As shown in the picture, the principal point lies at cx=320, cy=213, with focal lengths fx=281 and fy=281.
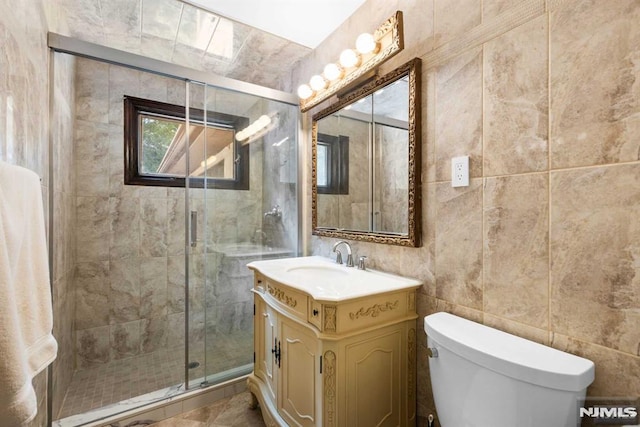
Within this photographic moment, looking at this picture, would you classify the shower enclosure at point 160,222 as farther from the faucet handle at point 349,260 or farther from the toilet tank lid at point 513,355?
the toilet tank lid at point 513,355

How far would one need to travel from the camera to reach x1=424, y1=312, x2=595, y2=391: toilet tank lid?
68 centimetres

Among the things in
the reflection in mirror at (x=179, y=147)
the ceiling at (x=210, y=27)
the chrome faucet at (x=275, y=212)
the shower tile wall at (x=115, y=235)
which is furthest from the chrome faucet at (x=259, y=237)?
the ceiling at (x=210, y=27)

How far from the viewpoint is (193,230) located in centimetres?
187

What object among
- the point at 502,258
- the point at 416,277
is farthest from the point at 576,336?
the point at 416,277

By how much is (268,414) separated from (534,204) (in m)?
1.43

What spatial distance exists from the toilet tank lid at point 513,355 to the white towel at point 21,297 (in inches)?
41.6

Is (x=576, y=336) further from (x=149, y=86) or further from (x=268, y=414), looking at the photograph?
(x=149, y=86)

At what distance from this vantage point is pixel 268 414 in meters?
1.35

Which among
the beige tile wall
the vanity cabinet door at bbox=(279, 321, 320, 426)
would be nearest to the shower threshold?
the vanity cabinet door at bbox=(279, 321, 320, 426)

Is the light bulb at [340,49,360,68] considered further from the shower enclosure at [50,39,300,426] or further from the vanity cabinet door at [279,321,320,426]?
the vanity cabinet door at [279,321,320,426]

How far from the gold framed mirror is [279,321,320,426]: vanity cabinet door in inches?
23.3

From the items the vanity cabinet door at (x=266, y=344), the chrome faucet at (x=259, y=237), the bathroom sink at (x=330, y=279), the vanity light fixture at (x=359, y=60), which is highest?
the vanity light fixture at (x=359, y=60)

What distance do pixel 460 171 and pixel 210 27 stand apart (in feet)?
5.86

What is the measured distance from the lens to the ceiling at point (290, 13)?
5.26 feet
